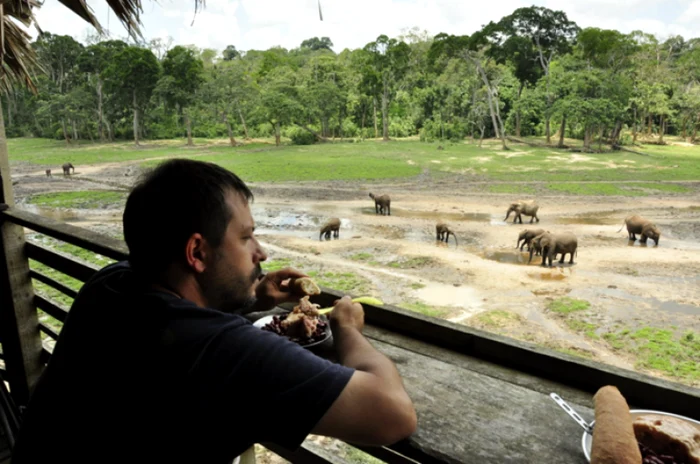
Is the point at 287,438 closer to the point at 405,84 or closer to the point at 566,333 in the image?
the point at 566,333

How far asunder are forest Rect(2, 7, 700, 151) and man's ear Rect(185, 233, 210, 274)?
26.2m

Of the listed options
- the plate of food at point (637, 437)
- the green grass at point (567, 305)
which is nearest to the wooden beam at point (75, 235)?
the plate of food at point (637, 437)

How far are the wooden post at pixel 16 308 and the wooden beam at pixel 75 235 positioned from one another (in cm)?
11

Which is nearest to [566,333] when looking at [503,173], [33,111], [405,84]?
[503,173]

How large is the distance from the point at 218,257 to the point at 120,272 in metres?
0.23

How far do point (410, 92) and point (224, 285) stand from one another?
33.2m

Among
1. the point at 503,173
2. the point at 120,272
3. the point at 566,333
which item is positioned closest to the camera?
the point at 120,272

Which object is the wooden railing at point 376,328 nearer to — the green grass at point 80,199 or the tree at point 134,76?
the green grass at point 80,199

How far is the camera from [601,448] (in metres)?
0.73

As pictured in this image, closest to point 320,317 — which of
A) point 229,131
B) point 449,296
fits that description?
point 449,296

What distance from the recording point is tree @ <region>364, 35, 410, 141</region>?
3128 cm

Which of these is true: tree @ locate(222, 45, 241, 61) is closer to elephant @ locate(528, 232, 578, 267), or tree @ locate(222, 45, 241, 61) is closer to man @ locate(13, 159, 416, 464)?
elephant @ locate(528, 232, 578, 267)

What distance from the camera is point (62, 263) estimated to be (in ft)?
6.57

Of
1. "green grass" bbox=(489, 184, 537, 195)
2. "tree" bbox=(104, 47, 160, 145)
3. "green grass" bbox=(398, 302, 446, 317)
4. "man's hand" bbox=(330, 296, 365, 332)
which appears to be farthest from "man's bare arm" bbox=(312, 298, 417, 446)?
"tree" bbox=(104, 47, 160, 145)
